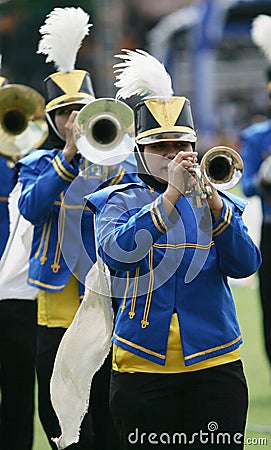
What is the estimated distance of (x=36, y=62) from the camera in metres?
24.8

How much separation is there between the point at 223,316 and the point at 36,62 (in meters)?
21.2

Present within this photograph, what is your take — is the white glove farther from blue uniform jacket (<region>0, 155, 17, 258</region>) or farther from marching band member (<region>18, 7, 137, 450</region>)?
marching band member (<region>18, 7, 137, 450</region>)

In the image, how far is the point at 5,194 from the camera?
5.66 m

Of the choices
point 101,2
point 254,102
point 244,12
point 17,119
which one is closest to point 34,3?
point 101,2

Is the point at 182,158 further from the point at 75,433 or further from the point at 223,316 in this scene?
the point at 75,433

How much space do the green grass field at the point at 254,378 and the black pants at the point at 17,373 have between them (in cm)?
64

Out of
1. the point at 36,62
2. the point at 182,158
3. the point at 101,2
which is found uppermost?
the point at 101,2

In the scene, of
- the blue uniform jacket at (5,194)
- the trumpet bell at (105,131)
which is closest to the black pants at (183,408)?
the trumpet bell at (105,131)

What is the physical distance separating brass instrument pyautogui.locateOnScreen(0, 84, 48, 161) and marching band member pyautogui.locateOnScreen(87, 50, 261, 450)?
4.74 feet

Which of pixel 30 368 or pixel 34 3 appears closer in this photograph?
pixel 30 368

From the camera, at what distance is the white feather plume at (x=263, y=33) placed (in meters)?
7.20

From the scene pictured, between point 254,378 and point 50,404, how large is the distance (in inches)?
118

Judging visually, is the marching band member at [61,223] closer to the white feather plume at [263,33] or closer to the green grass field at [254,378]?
the green grass field at [254,378]

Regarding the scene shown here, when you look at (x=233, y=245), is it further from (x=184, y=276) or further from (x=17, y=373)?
(x=17, y=373)
